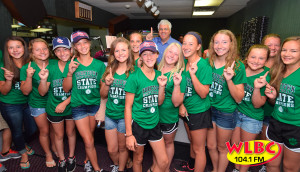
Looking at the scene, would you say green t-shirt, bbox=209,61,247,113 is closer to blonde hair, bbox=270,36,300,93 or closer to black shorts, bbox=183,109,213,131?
black shorts, bbox=183,109,213,131

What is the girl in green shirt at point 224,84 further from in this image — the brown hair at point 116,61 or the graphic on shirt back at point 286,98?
the brown hair at point 116,61

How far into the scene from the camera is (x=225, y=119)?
1.85 meters

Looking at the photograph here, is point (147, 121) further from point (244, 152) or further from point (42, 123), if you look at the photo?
point (42, 123)

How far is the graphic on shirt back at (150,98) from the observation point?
1667 millimetres

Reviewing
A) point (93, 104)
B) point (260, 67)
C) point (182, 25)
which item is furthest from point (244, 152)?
point (182, 25)

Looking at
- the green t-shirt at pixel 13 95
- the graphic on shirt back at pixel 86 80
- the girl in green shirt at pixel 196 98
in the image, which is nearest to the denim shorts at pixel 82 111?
the graphic on shirt back at pixel 86 80

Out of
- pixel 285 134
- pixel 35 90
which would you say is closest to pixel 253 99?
pixel 285 134

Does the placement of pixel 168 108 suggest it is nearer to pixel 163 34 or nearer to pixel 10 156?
pixel 163 34

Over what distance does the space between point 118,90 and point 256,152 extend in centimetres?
139

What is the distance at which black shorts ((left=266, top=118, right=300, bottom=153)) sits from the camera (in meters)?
1.53

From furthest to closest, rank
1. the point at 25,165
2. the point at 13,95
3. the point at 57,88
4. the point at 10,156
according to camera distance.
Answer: the point at 10,156
the point at 25,165
the point at 13,95
the point at 57,88

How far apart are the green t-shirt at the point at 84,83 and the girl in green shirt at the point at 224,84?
120cm

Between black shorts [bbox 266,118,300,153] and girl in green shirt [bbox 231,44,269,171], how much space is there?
0.50 feet

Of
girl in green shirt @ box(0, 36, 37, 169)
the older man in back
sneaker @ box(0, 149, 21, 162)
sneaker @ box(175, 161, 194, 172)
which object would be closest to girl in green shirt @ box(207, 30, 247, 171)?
sneaker @ box(175, 161, 194, 172)
